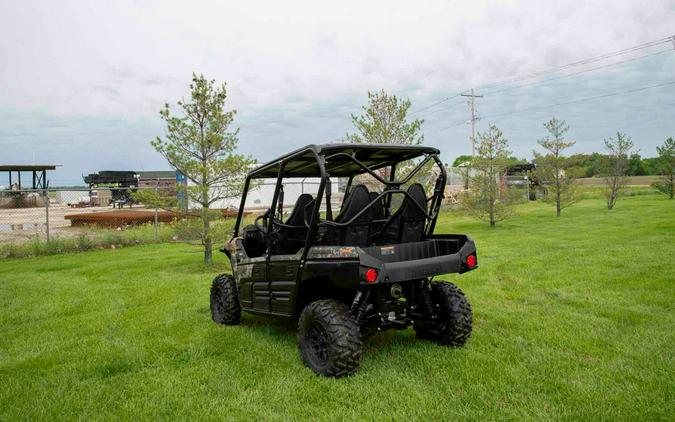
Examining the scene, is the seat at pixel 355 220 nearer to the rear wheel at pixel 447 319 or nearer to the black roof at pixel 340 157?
the black roof at pixel 340 157

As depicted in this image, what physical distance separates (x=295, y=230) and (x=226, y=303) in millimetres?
1347

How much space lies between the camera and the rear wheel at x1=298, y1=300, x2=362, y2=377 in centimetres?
430

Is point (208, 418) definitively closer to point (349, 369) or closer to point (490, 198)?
point (349, 369)

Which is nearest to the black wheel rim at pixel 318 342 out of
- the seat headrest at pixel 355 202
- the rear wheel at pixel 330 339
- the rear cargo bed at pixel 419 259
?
the rear wheel at pixel 330 339

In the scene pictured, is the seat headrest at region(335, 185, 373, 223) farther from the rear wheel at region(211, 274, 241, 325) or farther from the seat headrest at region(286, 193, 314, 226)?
the rear wheel at region(211, 274, 241, 325)

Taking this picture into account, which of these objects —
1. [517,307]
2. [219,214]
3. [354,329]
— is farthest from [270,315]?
[219,214]

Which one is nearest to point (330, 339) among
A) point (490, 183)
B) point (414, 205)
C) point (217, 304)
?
point (414, 205)

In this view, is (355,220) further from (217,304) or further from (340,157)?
(217,304)

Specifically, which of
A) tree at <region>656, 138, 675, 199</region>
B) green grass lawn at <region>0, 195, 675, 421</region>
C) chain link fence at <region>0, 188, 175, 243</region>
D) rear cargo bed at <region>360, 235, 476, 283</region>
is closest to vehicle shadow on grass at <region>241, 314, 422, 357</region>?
green grass lawn at <region>0, 195, 675, 421</region>

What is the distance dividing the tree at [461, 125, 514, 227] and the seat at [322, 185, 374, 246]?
14146mm

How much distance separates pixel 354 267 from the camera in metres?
4.28

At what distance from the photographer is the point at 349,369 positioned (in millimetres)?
4324

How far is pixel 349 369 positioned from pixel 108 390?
6.50ft

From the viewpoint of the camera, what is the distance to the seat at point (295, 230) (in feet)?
18.1
